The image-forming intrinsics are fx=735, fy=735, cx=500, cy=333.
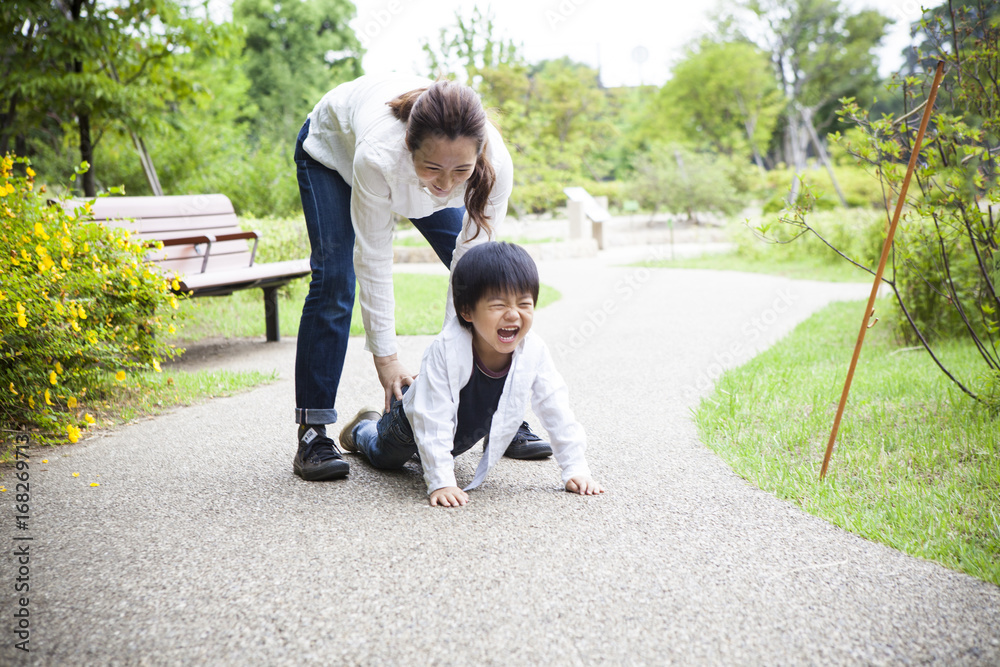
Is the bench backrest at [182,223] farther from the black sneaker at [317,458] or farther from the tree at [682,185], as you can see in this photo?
the tree at [682,185]

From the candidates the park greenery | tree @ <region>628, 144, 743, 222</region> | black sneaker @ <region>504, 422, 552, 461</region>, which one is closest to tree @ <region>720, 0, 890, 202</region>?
→ the park greenery

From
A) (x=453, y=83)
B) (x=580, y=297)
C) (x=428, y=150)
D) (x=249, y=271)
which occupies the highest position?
(x=453, y=83)

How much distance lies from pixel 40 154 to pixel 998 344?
1579cm

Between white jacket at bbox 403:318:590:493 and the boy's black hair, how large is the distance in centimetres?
13

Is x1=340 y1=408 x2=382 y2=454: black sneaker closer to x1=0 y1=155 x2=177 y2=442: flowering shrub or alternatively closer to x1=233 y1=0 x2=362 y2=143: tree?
x1=0 y1=155 x2=177 y2=442: flowering shrub

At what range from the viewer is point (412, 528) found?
6.51ft

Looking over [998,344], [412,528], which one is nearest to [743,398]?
[998,344]

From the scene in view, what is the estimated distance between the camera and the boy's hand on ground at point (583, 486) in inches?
88.3

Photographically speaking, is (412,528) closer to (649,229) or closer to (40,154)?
(40,154)

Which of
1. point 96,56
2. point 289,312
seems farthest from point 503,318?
point 96,56

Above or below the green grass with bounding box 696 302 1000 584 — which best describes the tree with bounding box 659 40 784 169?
above

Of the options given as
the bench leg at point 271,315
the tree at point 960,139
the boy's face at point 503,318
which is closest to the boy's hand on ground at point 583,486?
the boy's face at point 503,318

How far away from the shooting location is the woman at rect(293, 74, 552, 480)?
84.7 inches

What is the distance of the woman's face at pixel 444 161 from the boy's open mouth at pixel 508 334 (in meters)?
0.46
